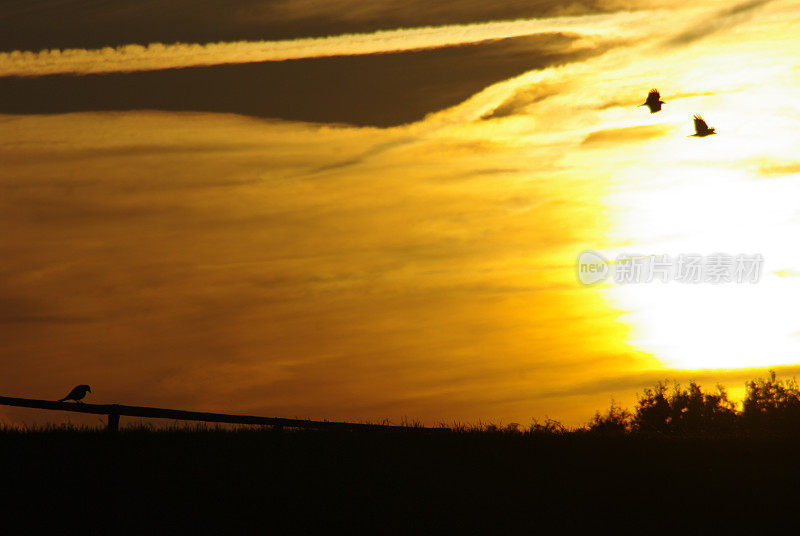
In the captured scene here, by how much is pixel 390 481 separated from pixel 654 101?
18.3 m

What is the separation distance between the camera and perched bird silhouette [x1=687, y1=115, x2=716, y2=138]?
96.8ft

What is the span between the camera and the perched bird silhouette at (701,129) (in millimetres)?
29519

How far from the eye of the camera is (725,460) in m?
21.3

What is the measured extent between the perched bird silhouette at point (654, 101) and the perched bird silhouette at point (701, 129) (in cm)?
123

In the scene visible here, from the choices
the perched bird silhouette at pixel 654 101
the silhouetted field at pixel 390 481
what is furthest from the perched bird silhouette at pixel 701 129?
the silhouetted field at pixel 390 481

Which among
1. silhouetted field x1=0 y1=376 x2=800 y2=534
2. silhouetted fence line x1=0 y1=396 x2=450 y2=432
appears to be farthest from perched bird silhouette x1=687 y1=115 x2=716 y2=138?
silhouetted fence line x1=0 y1=396 x2=450 y2=432

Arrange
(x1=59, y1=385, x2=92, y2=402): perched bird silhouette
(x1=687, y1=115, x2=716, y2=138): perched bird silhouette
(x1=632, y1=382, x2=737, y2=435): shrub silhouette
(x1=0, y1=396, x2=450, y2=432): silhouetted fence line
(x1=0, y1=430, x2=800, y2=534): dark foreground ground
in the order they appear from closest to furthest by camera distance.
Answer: (x1=0, y1=430, x2=800, y2=534): dark foreground ground < (x1=0, y1=396, x2=450, y2=432): silhouetted fence line < (x1=59, y1=385, x2=92, y2=402): perched bird silhouette < (x1=687, y1=115, x2=716, y2=138): perched bird silhouette < (x1=632, y1=382, x2=737, y2=435): shrub silhouette

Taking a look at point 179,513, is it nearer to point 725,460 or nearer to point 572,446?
point 572,446

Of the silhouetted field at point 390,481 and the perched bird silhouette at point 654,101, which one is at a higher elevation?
the perched bird silhouette at point 654,101

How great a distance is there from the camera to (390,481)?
1823 cm

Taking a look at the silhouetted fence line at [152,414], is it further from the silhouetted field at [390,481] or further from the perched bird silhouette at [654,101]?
the perched bird silhouette at [654,101]

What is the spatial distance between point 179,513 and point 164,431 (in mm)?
4864

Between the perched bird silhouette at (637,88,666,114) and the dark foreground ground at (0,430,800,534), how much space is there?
12.6 m

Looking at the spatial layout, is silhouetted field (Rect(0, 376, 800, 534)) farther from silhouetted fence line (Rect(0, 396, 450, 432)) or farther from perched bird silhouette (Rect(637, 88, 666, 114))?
perched bird silhouette (Rect(637, 88, 666, 114))
